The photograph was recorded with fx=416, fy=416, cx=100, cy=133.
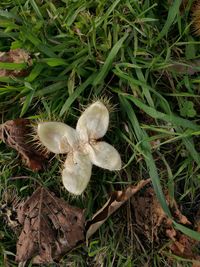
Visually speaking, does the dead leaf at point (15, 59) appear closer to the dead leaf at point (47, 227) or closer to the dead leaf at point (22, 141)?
the dead leaf at point (22, 141)

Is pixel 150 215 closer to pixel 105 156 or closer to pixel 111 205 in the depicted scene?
pixel 111 205

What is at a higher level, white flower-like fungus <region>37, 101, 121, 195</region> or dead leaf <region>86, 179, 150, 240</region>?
white flower-like fungus <region>37, 101, 121, 195</region>

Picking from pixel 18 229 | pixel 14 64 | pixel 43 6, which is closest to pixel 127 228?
pixel 18 229

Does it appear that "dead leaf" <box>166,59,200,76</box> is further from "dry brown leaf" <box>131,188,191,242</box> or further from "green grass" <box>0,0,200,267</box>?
"dry brown leaf" <box>131,188,191,242</box>

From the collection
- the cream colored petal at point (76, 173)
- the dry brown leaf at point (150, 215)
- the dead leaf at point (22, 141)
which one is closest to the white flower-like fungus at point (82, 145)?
the cream colored petal at point (76, 173)

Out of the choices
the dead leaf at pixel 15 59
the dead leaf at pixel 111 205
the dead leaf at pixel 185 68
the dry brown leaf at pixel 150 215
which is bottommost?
the dry brown leaf at pixel 150 215

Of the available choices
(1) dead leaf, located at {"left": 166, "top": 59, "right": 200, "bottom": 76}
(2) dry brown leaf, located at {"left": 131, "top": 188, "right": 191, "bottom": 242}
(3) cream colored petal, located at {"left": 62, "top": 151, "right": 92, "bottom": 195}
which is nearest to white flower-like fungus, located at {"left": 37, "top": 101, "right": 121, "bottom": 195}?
(3) cream colored petal, located at {"left": 62, "top": 151, "right": 92, "bottom": 195}
